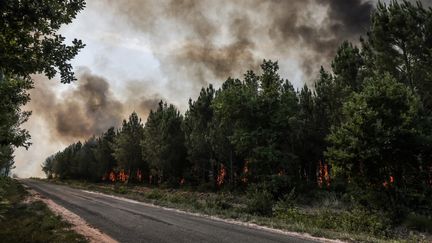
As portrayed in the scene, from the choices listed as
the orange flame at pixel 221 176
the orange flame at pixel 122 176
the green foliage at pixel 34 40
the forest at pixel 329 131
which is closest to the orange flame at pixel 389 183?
the forest at pixel 329 131

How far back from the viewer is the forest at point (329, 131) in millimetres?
20344

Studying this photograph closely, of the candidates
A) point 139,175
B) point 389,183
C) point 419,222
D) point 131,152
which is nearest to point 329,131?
point 389,183

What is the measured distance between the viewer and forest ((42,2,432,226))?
20344 mm

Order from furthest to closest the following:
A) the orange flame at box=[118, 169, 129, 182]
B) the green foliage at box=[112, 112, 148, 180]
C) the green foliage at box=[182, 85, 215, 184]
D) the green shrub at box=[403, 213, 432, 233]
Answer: the orange flame at box=[118, 169, 129, 182], the green foliage at box=[112, 112, 148, 180], the green foliage at box=[182, 85, 215, 184], the green shrub at box=[403, 213, 432, 233]

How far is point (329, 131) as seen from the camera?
44844 millimetres

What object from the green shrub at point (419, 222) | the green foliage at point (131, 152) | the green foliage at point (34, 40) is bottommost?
the green shrub at point (419, 222)

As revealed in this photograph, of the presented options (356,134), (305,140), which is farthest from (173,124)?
(356,134)

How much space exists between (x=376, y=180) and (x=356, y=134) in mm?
3097

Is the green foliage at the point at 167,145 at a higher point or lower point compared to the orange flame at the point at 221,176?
higher

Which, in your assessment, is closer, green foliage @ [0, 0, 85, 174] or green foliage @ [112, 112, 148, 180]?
green foliage @ [0, 0, 85, 174]

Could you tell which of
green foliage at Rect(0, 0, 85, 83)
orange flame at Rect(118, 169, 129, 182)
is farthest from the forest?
green foliage at Rect(0, 0, 85, 83)

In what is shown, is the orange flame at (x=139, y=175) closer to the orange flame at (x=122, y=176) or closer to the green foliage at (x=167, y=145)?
the orange flame at (x=122, y=176)

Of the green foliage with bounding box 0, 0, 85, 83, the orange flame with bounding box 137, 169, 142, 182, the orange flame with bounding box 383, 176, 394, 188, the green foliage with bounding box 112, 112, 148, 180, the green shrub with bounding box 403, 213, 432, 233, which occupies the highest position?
the green foliage with bounding box 112, 112, 148, 180

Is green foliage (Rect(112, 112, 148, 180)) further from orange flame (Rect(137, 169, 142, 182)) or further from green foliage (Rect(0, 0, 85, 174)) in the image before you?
green foliage (Rect(0, 0, 85, 174))
